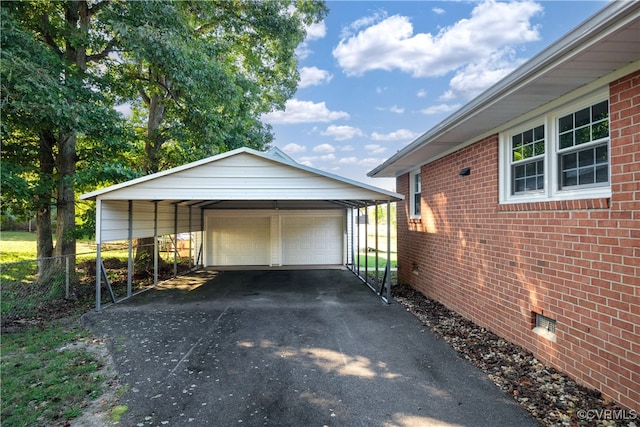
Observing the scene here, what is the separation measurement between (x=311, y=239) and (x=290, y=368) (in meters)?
9.57

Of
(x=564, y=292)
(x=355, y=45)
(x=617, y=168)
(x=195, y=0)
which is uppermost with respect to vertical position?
(x=355, y=45)

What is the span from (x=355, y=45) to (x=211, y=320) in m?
15.5

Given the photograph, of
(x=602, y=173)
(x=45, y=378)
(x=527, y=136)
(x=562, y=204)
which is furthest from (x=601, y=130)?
(x=45, y=378)

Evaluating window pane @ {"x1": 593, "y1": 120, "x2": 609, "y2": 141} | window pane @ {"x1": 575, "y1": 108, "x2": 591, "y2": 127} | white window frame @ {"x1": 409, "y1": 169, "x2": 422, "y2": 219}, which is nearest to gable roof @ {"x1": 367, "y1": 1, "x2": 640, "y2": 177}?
window pane @ {"x1": 575, "y1": 108, "x2": 591, "y2": 127}

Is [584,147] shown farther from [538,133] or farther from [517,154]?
[517,154]

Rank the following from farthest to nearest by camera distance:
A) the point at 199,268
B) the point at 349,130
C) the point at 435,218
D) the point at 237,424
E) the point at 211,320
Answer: the point at 349,130 → the point at 199,268 → the point at 435,218 → the point at 211,320 → the point at 237,424

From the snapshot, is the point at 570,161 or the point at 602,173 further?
the point at 570,161

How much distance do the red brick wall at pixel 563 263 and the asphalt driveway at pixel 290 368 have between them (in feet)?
3.06

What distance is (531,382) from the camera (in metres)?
3.72

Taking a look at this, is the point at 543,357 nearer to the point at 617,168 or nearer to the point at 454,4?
the point at 617,168

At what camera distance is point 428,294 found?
7.91 m

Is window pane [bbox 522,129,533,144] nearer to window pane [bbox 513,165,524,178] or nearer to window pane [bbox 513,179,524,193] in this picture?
window pane [bbox 513,165,524,178]

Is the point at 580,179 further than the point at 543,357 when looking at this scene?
No

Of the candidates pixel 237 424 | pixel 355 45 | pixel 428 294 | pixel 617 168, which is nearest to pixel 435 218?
pixel 428 294
